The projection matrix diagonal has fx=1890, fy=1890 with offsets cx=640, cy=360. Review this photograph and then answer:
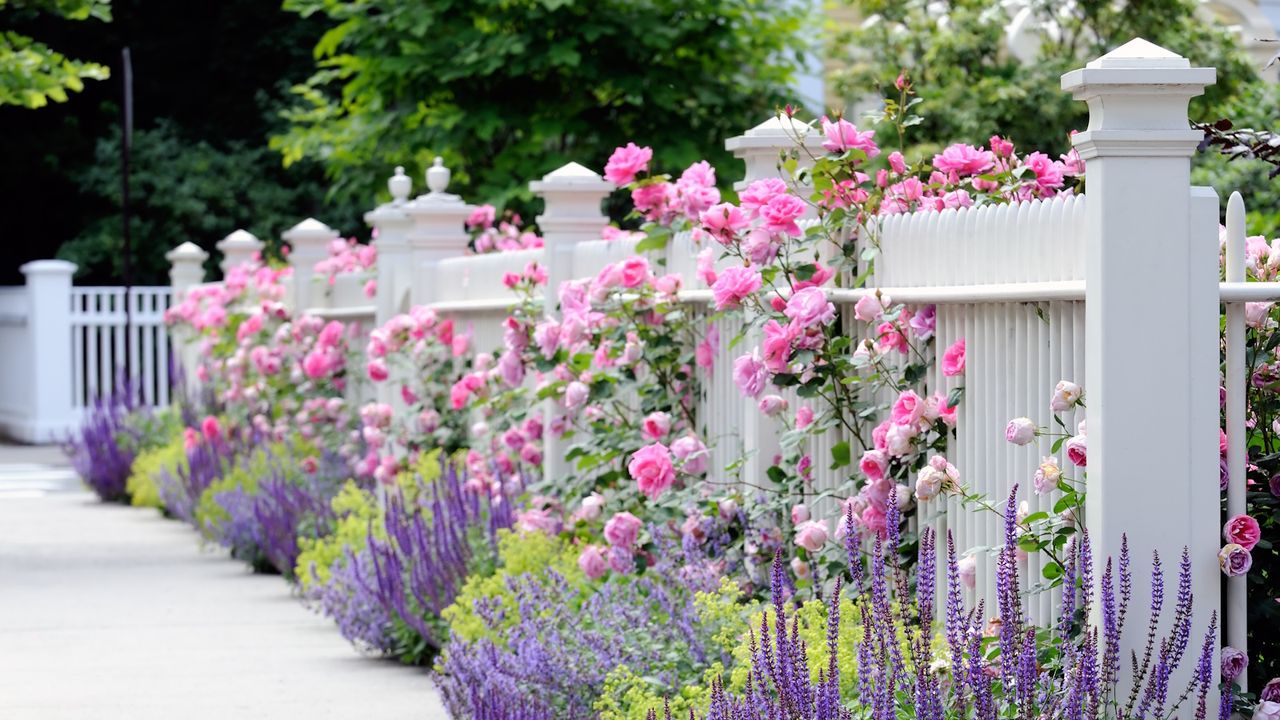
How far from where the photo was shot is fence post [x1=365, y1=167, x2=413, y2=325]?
961cm

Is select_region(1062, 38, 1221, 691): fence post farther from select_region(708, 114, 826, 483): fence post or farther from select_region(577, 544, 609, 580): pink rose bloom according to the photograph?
select_region(577, 544, 609, 580): pink rose bloom

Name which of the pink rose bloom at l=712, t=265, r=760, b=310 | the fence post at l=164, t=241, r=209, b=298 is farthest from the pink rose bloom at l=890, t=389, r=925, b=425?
the fence post at l=164, t=241, r=209, b=298

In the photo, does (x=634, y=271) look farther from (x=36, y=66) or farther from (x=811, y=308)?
(x=36, y=66)

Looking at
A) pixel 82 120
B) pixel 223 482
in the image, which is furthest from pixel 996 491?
pixel 82 120

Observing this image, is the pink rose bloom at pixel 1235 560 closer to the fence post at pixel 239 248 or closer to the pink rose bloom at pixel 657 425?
the pink rose bloom at pixel 657 425

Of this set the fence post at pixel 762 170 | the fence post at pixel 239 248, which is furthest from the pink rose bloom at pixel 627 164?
the fence post at pixel 239 248

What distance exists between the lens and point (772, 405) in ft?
16.6

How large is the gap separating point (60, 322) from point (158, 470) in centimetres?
719

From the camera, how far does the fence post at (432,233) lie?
927 cm

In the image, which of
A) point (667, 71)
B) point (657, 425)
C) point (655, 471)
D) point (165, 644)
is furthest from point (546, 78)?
point (655, 471)

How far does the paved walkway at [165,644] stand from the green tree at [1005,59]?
232 inches

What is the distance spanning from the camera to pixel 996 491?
4227 mm

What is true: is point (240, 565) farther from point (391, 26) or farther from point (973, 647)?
point (973, 647)

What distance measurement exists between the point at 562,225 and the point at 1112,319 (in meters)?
3.95
